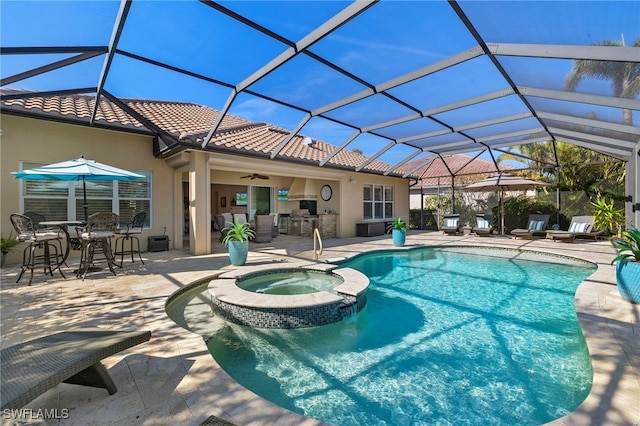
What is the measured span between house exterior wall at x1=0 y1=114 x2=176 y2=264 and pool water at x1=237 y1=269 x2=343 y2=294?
233 inches

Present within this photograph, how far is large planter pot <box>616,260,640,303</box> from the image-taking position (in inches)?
195

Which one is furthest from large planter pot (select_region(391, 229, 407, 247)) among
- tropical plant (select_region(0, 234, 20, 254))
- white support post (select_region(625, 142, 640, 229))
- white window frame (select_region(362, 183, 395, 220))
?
tropical plant (select_region(0, 234, 20, 254))

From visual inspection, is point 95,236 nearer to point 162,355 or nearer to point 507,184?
point 162,355

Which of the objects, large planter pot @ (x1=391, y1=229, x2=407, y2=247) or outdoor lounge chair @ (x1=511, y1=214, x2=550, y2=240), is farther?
outdoor lounge chair @ (x1=511, y1=214, x2=550, y2=240)

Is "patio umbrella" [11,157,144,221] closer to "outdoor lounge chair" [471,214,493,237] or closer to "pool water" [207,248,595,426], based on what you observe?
"pool water" [207,248,595,426]

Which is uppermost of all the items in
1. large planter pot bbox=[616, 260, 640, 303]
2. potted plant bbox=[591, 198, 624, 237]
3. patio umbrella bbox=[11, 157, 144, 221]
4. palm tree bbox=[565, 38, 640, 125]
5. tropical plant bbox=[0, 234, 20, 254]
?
palm tree bbox=[565, 38, 640, 125]

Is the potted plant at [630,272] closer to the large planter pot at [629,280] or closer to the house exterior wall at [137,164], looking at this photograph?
the large planter pot at [629,280]

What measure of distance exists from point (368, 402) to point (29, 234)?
7.89m

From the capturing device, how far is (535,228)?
1501cm

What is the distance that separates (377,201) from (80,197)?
1440 cm

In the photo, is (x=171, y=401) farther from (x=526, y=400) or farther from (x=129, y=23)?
(x=129, y=23)

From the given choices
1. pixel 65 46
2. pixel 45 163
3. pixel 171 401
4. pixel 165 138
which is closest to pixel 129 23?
pixel 65 46

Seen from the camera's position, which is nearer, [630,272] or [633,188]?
[630,272]

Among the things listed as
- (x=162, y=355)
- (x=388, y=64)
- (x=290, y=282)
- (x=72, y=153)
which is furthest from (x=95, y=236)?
(x=388, y=64)
